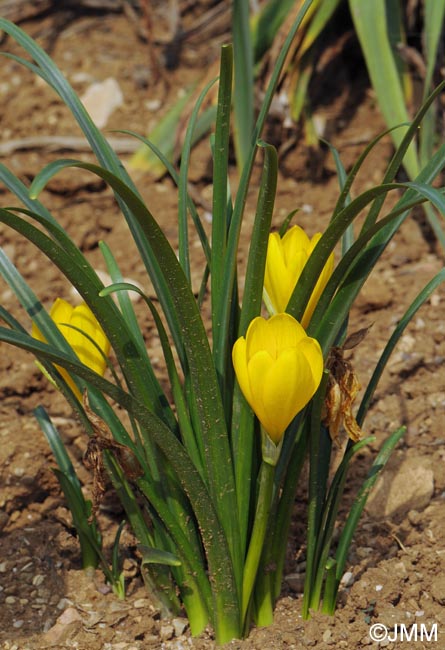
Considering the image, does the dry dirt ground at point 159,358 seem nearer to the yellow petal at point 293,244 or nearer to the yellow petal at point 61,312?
the yellow petal at point 293,244

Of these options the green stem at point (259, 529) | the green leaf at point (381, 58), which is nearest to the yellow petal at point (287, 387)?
the green stem at point (259, 529)

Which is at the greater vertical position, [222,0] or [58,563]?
[222,0]

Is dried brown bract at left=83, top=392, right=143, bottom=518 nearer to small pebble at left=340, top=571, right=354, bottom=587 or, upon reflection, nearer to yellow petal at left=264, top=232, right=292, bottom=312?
yellow petal at left=264, top=232, right=292, bottom=312

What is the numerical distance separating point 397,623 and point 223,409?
0.46 metres

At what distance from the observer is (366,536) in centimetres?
166

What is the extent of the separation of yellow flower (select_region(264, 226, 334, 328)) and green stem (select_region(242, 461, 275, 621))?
0.22 m

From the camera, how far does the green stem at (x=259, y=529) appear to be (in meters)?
1.26

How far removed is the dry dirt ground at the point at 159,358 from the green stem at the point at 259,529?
0.38ft

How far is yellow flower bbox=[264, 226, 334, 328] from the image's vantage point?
4.25 feet

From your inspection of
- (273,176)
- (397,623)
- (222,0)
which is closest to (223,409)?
(273,176)

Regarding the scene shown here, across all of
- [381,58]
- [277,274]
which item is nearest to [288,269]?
[277,274]

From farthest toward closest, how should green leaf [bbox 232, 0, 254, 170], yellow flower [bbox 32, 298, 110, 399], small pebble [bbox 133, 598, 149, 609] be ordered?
green leaf [bbox 232, 0, 254, 170]
small pebble [bbox 133, 598, 149, 609]
yellow flower [bbox 32, 298, 110, 399]

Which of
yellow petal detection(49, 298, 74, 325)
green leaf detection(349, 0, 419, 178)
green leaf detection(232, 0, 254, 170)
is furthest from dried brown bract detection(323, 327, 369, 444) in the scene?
green leaf detection(349, 0, 419, 178)

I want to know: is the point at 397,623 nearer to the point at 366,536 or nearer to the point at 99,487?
the point at 366,536
